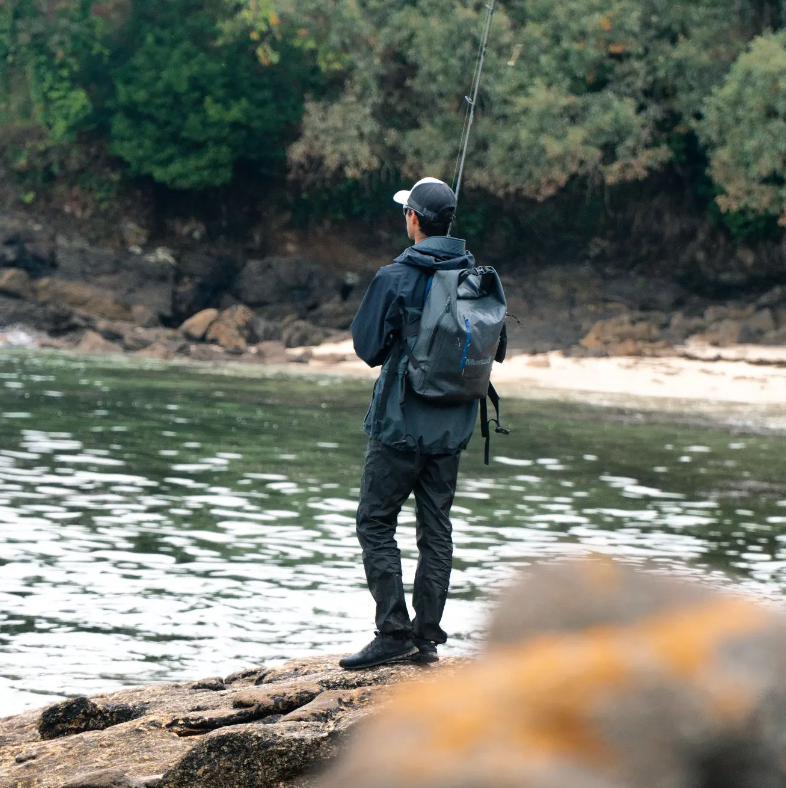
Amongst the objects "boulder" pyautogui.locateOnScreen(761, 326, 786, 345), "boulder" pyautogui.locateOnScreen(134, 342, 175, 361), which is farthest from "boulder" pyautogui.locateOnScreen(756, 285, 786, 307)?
"boulder" pyautogui.locateOnScreen(134, 342, 175, 361)

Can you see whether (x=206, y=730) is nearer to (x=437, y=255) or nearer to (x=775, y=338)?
(x=437, y=255)

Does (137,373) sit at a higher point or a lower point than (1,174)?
lower

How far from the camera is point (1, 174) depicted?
126ft

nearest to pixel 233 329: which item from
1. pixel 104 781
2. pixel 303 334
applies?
pixel 303 334

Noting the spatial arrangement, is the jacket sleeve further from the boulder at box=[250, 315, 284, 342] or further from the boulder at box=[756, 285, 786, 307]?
the boulder at box=[756, 285, 786, 307]

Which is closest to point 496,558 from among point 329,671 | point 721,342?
point 329,671

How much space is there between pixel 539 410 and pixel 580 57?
13657 mm

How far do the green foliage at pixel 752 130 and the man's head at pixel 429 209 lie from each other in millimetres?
24940

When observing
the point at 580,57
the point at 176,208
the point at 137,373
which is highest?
the point at 580,57

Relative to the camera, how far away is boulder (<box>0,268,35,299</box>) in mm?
33425

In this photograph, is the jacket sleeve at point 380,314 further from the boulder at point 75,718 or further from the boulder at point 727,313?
the boulder at point 727,313

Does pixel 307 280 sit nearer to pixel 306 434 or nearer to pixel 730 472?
pixel 306 434

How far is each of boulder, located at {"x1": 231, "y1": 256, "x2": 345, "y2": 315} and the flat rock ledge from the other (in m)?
30.6

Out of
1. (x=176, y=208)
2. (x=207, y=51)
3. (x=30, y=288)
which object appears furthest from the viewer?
(x=176, y=208)
